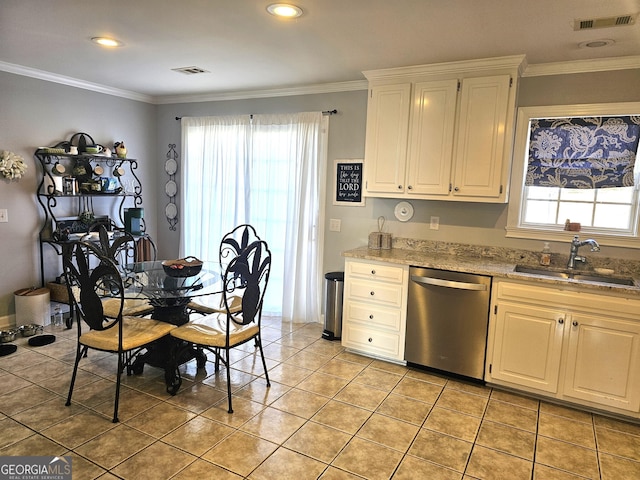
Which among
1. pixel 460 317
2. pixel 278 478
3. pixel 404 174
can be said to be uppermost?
pixel 404 174

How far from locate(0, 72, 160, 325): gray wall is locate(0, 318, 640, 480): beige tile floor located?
1.10m

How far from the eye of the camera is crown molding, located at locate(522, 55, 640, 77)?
10.1 feet

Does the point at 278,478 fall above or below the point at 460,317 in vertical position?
below

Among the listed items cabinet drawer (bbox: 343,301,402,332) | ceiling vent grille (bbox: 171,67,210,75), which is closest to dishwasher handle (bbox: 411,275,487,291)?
cabinet drawer (bbox: 343,301,402,332)

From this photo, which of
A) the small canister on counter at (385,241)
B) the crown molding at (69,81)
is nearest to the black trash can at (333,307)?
the small canister on counter at (385,241)

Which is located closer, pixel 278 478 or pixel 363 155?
pixel 278 478

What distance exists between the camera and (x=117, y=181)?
189 inches

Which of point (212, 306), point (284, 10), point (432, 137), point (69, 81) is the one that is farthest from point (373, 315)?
point (69, 81)

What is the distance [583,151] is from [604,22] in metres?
1.14

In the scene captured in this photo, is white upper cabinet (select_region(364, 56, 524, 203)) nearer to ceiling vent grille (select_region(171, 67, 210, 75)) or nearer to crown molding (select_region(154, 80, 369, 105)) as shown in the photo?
crown molding (select_region(154, 80, 369, 105))

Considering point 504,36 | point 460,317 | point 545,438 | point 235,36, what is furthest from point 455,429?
point 235,36

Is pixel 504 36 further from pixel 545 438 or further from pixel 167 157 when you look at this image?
pixel 167 157

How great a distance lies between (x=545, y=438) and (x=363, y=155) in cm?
276

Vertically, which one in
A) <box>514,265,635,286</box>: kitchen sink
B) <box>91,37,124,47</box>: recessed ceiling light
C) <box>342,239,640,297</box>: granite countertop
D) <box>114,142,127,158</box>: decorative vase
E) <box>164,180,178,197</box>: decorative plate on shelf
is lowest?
<box>514,265,635,286</box>: kitchen sink
